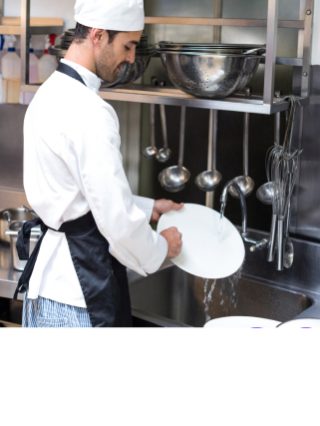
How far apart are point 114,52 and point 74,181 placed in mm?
309

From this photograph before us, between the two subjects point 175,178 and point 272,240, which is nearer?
point 272,240

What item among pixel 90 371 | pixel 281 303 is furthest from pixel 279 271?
pixel 90 371

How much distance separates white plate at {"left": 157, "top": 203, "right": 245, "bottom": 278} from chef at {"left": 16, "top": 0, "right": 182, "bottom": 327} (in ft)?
0.34

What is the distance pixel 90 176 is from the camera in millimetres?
1754

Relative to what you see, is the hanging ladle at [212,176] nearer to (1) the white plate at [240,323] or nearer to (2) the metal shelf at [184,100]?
(2) the metal shelf at [184,100]

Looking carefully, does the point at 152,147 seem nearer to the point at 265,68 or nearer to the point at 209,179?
the point at 209,179

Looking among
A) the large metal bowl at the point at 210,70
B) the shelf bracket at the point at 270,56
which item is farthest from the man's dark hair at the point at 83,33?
the shelf bracket at the point at 270,56

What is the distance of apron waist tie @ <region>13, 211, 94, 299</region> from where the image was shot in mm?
1875

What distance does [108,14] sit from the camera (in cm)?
180

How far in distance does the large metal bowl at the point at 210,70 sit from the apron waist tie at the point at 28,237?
1.38 ft

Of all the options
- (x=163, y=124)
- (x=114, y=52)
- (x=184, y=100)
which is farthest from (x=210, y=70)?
(x=163, y=124)

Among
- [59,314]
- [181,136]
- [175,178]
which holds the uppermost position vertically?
[181,136]

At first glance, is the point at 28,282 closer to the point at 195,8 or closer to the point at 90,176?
the point at 90,176

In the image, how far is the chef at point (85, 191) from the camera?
5.81ft
